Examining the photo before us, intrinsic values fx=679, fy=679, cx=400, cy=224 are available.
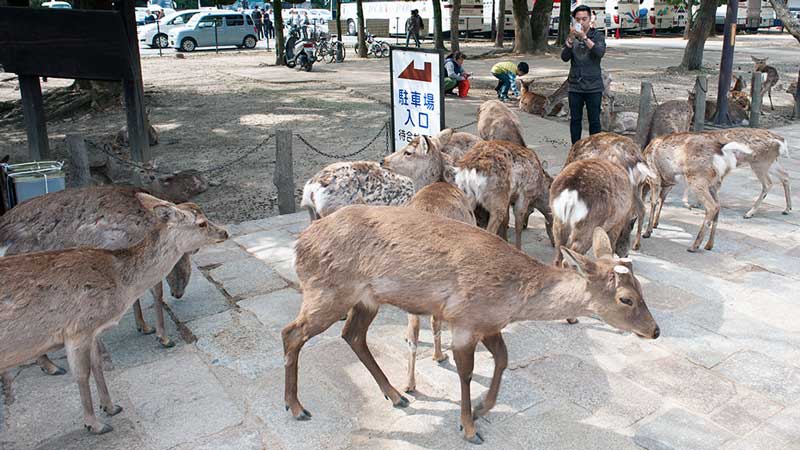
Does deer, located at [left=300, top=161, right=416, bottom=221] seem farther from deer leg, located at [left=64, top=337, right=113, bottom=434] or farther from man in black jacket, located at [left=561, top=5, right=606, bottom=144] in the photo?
man in black jacket, located at [left=561, top=5, right=606, bottom=144]

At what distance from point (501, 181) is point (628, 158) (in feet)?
4.45


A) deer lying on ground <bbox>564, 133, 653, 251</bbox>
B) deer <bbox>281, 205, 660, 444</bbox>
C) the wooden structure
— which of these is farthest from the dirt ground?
deer <bbox>281, 205, 660, 444</bbox>

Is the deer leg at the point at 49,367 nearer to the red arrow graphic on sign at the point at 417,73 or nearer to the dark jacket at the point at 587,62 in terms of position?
the red arrow graphic on sign at the point at 417,73

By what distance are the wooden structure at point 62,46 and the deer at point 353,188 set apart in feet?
12.7

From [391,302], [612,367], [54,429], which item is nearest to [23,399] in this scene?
[54,429]

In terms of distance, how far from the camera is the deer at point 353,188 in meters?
5.56

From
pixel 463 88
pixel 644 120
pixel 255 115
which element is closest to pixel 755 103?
pixel 644 120

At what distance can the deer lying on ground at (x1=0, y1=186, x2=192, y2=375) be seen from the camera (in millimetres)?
4469

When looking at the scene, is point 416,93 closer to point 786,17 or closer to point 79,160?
point 79,160

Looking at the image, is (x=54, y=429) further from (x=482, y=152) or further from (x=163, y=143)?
(x=163, y=143)

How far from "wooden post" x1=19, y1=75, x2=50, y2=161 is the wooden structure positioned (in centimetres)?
1

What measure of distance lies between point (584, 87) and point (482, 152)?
9.72 ft

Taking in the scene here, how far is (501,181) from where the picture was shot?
606 cm

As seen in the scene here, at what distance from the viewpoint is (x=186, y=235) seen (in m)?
4.29
